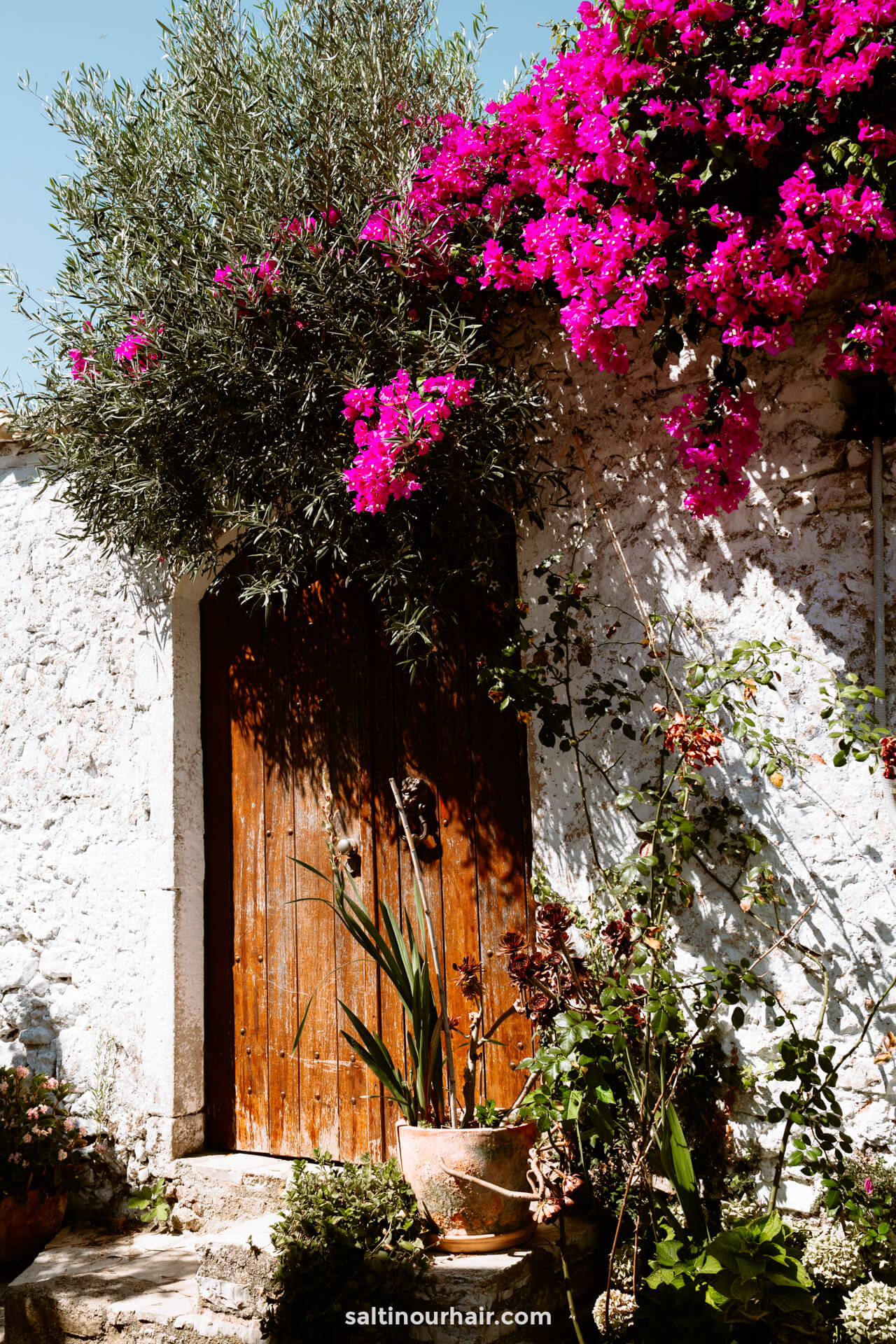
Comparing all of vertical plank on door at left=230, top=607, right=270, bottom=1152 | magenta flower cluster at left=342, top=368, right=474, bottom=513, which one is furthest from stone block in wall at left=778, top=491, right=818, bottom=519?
vertical plank on door at left=230, top=607, right=270, bottom=1152

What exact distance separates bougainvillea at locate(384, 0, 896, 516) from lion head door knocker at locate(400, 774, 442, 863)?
4.35ft

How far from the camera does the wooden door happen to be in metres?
3.15

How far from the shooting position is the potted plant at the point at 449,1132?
2.45 m

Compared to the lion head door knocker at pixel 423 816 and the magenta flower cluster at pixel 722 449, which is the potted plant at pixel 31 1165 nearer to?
the lion head door knocker at pixel 423 816

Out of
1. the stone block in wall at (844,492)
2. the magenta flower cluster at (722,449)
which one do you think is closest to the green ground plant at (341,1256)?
the magenta flower cluster at (722,449)

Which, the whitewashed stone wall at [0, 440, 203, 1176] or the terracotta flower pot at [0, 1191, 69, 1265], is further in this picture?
the whitewashed stone wall at [0, 440, 203, 1176]

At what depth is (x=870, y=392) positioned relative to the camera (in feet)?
7.95

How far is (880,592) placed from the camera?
237cm

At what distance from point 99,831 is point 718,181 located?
10.6 feet

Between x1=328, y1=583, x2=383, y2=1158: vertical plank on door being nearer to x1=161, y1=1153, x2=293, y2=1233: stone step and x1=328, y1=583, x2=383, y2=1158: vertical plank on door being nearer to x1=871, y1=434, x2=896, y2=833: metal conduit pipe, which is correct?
x1=161, y1=1153, x2=293, y2=1233: stone step

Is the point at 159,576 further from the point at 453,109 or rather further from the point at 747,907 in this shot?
the point at 747,907

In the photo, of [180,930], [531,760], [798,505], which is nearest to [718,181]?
[798,505]

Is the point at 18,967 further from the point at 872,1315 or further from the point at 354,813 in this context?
the point at 872,1315

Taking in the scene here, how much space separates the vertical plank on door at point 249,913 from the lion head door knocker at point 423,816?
0.76 m
